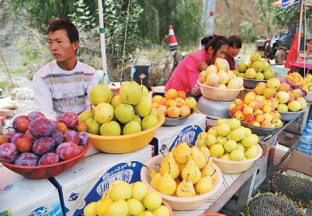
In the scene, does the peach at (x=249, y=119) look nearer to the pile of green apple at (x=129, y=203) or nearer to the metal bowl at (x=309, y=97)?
the pile of green apple at (x=129, y=203)

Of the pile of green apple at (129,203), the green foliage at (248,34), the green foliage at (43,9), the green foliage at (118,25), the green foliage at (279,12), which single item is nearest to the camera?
the pile of green apple at (129,203)

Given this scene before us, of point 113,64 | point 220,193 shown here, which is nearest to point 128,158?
point 220,193

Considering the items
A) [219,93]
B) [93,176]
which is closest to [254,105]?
[219,93]

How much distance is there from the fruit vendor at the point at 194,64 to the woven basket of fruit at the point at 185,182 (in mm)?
1816

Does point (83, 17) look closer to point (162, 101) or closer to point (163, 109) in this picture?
point (162, 101)

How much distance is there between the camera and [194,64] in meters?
3.16

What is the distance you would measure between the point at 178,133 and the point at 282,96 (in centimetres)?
129

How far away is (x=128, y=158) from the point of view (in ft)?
4.47

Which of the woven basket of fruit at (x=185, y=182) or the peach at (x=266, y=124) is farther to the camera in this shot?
the peach at (x=266, y=124)

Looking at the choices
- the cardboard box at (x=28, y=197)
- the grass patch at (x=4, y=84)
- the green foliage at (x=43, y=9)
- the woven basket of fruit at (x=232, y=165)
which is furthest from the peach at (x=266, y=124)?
the grass patch at (x=4, y=84)

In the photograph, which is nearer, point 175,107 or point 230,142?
point 230,142

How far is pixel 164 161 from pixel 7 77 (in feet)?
20.1

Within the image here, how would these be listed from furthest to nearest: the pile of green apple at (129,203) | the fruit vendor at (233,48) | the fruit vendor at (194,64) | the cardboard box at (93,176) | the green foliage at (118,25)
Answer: the green foliage at (118,25)
the fruit vendor at (233,48)
the fruit vendor at (194,64)
the cardboard box at (93,176)
the pile of green apple at (129,203)

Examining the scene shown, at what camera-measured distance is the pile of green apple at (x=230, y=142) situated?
1.55m
